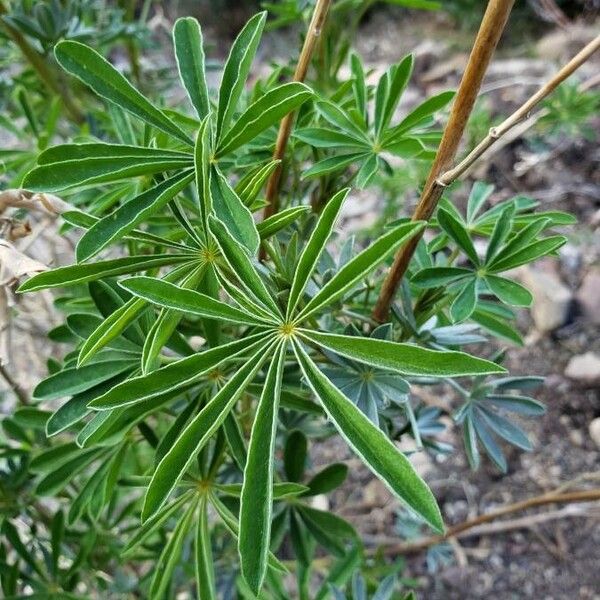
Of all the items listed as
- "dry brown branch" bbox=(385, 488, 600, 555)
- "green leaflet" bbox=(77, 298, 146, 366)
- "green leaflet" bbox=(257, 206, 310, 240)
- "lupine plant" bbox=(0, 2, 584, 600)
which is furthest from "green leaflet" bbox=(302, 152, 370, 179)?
"dry brown branch" bbox=(385, 488, 600, 555)

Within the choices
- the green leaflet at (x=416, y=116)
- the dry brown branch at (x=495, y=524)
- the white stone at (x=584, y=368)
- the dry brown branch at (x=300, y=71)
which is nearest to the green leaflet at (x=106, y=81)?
the dry brown branch at (x=300, y=71)

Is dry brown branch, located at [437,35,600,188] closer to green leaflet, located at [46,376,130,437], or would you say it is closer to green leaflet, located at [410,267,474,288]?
green leaflet, located at [410,267,474,288]

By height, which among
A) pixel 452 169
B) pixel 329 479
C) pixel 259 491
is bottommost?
pixel 329 479

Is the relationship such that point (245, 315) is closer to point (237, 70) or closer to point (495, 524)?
point (237, 70)

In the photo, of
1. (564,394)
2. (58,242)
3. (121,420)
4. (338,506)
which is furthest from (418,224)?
(564,394)

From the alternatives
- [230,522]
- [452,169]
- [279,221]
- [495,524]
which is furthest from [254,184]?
[495,524]

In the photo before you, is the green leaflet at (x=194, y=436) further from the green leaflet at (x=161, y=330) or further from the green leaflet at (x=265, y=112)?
the green leaflet at (x=265, y=112)

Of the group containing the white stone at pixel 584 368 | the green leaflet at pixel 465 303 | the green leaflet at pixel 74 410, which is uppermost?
the green leaflet at pixel 74 410
